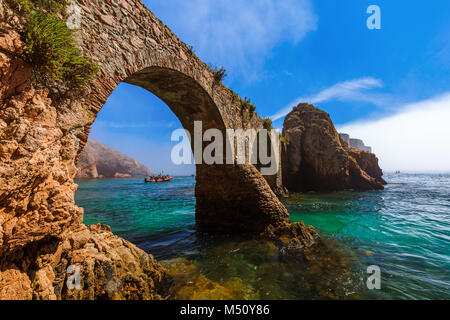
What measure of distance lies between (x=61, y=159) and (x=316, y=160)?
76.3ft

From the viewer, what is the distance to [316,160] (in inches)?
844

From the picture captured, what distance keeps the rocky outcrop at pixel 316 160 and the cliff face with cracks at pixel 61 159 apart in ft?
61.5

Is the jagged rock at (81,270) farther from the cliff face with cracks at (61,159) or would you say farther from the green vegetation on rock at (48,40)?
the green vegetation on rock at (48,40)

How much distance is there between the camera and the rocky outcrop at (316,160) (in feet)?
68.9

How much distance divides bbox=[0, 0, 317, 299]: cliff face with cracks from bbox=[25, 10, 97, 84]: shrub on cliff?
0.11 m

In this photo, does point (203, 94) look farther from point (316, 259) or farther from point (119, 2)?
point (316, 259)

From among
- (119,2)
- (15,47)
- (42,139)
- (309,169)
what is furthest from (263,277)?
(309,169)

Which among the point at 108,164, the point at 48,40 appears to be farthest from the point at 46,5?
the point at 108,164

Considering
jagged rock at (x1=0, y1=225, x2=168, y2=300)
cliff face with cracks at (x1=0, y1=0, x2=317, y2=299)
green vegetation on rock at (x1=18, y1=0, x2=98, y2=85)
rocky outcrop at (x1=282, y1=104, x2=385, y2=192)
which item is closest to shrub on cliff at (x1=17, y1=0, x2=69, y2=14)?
green vegetation on rock at (x1=18, y1=0, x2=98, y2=85)

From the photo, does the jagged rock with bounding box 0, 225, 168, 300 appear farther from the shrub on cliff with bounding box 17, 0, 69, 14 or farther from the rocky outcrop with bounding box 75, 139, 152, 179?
the rocky outcrop with bounding box 75, 139, 152, 179

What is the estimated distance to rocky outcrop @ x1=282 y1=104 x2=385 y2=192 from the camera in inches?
827

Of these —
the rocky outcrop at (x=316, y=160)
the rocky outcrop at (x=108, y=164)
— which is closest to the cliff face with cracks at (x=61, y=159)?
the rocky outcrop at (x=316, y=160)

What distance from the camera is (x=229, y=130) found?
22.9 feet

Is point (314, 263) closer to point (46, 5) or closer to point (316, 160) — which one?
point (46, 5)
